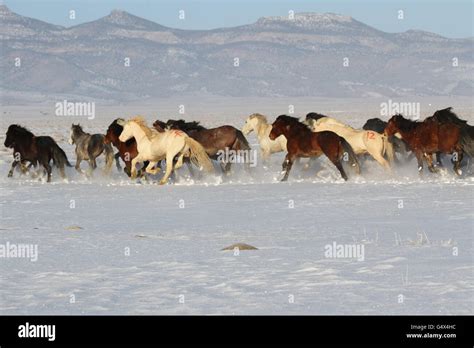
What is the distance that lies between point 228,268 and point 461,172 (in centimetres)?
1118

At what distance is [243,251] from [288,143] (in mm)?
8865

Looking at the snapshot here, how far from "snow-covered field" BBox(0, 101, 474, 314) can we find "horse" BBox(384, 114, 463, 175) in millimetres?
433

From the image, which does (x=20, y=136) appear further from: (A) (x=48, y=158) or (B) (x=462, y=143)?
(B) (x=462, y=143)

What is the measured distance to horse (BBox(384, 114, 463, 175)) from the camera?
1897 cm

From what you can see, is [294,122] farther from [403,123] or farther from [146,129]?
[146,129]

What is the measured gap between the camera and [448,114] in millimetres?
19359

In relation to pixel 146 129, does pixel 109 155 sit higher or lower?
lower
